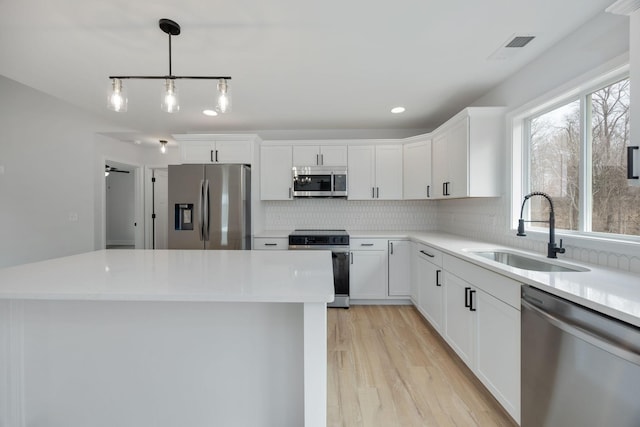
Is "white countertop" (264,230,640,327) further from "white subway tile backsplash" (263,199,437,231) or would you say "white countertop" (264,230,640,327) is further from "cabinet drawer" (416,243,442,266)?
"white subway tile backsplash" (263,199,437,231)

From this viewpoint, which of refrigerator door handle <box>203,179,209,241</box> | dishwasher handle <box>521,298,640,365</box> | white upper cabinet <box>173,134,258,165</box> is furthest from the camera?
white upper cabinet <box>173,134,258,165</box>

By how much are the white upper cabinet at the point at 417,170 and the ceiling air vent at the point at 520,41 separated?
1.55 m

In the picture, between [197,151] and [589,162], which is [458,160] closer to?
[589,162]

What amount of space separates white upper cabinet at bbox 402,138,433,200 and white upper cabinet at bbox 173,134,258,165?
2.12 meters

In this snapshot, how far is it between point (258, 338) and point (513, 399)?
1.43 m

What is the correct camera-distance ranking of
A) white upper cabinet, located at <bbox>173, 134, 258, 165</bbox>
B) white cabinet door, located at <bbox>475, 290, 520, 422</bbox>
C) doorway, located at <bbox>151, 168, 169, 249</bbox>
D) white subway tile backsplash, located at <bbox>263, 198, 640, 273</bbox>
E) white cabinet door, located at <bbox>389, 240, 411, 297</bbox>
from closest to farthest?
white cabinet door, located at <bbox>475, 290, 520, 422</bbox>
white cabinet door, located at <bbox>389, 240, 411, 297</bbox>
white upper cabinet, located at <bbox>173, 134, 258, 165</bbox>
white subway tile backsplash, located at <bbox>263, 198, 640, 273</bbox>
doorway, located at <bbox>151, 168, 169, 249</bbox>

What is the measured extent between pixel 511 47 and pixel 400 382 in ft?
8.48

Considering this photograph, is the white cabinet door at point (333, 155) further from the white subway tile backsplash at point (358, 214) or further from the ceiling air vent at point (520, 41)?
the ceiling air vent at point (520, 41)

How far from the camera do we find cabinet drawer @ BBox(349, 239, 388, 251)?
3443 millimetres

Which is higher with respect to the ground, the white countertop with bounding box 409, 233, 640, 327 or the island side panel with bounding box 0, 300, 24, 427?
the white countertop with bounding box 409, 233, 640, 327

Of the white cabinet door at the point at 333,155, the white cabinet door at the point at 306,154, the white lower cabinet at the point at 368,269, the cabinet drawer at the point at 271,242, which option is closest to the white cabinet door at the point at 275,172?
the white cabinet door at the point at 306,154

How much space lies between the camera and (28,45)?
1.98 m

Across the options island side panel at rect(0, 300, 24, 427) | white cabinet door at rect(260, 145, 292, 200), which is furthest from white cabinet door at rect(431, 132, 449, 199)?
island side panel at rect(0, 300, 24, 427)

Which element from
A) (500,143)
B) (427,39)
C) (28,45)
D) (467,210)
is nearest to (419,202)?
(467,210)
